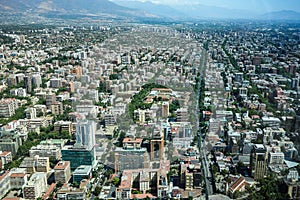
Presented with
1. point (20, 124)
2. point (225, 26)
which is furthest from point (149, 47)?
point (20, 124)

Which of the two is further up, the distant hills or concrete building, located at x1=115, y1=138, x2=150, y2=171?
the distant hills

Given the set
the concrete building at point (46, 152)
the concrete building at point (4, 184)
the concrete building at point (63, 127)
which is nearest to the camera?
the concrete building at point (4, 184)

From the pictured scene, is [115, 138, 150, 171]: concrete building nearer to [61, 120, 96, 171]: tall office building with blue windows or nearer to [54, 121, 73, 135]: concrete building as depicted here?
[61, 120, 96, 171]: tall office building with blue windows

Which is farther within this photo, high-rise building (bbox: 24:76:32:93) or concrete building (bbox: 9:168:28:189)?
high-rise building (bbox: 24:76:32:93)

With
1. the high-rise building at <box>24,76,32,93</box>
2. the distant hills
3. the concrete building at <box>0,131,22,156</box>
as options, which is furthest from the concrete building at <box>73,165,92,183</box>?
the distant hills

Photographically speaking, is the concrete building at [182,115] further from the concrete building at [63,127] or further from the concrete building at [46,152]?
the concrete building at [46,152]

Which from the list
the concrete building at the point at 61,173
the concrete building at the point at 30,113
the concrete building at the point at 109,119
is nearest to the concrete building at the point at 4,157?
the concrete building at the point at 61,173

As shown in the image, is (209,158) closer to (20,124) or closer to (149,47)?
(20,124)
